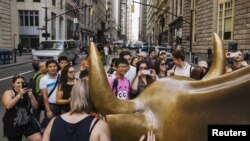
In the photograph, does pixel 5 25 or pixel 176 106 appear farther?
pixel 5 25

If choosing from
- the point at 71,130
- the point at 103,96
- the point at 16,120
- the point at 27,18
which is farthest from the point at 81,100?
the point at 27,18

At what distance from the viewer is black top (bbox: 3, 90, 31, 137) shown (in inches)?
189

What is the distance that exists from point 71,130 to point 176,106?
3.10ft

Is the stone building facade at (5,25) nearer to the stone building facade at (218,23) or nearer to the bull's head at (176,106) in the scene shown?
the stone building facade at (218,23)

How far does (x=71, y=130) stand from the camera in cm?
247

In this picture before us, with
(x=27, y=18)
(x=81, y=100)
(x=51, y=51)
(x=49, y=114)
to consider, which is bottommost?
(x=49, y=114)

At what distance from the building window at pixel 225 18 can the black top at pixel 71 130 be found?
93.5ft

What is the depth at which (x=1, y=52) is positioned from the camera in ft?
91.7

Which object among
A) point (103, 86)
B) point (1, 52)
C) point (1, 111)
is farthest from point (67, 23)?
point (103, 86)

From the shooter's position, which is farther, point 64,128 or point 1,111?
point 1,111

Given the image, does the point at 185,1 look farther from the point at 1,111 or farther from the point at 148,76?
the point at 148,76

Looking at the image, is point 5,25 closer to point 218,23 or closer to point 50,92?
point 218,23

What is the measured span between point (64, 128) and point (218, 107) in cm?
121

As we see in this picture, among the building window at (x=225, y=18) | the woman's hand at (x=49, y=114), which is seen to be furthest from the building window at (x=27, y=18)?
the woman's hand at (x=49, y=114)
